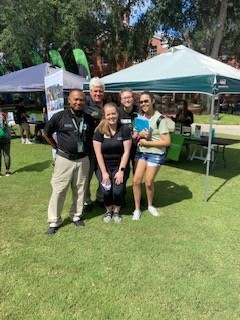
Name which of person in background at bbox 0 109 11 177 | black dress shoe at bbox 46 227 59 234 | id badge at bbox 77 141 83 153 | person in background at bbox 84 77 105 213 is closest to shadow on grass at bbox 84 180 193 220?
black dress shoe at bbox 46 227 59 234

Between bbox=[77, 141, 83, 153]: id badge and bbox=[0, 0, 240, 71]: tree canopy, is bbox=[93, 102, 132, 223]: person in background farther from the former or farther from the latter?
bbox=[0, 0, 240, 71]: tree canopy

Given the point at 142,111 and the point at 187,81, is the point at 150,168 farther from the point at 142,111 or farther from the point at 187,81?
the point at 187,81

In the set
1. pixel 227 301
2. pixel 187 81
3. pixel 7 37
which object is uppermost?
pixel 7 37

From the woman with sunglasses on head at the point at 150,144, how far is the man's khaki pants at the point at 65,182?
82 centimetres

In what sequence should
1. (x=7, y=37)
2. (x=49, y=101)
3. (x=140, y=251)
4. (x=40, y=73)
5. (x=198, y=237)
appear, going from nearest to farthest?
(x=140, y=251)
(x=198, y=237)
(x=49, y=101)
(x=40, y=73)
(x=7, y=37)

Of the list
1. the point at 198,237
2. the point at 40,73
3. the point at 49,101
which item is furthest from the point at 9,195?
the point at 40,73

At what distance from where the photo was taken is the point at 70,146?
3.84 metres

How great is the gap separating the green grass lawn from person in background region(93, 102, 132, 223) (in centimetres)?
51

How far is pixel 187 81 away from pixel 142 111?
1397 millimetres

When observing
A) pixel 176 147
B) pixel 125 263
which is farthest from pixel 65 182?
pixel 176 147

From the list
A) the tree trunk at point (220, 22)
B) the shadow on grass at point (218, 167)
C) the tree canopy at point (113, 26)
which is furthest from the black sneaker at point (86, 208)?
the tree trunk at point (220, 22)

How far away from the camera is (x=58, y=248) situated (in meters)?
3.76

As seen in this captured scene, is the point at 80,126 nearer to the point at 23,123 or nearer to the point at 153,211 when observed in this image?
the point at 153,211

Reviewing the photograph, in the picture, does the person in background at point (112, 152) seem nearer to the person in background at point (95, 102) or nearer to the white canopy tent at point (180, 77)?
the person in background at point (95, 102)
